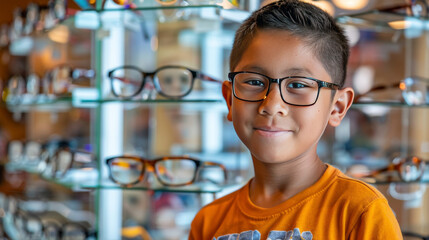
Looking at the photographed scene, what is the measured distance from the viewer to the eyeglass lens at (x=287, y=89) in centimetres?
77

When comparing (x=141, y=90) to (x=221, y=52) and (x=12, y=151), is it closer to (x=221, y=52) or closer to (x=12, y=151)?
(x=221, y=52)

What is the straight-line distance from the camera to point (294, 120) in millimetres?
774

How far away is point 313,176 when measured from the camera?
2.73 ft

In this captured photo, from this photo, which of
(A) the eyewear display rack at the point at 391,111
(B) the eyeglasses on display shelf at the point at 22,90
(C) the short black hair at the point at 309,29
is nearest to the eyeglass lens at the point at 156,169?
(A) the eyewear display rack at the point at 391,111

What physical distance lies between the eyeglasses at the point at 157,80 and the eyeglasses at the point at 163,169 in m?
0.17

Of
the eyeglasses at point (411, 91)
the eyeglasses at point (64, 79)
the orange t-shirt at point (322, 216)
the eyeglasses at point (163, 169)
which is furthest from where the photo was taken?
the eyeglasses at point (64, 79)

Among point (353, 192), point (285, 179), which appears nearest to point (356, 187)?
point (353, 192)

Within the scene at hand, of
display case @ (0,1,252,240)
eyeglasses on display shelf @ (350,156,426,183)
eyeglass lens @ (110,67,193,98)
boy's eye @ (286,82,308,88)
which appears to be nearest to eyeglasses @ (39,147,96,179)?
display case @ (0,1,252,240)

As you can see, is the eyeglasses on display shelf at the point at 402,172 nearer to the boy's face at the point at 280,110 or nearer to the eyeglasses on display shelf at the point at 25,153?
the boy's face at the point at 280,110

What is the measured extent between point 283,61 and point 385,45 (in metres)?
1.61

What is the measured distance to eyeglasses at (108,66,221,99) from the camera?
1.37 metres

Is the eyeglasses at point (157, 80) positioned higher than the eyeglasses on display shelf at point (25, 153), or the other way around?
the eyeglasses at point (157, 80)

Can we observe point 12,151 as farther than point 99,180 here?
Yes

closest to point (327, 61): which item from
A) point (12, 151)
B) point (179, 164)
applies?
point (179, 164)
